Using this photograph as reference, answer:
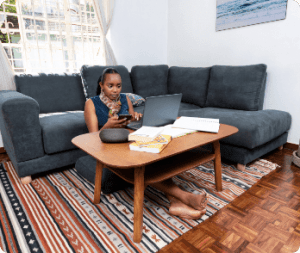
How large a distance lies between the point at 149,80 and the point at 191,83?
1.77 ft

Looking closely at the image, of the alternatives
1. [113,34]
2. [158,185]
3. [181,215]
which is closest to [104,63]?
[113,34]

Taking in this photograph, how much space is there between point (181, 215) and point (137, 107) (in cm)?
142

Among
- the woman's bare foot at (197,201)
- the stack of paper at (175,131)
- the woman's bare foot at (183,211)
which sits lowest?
the woman's bare foot at (183,211)

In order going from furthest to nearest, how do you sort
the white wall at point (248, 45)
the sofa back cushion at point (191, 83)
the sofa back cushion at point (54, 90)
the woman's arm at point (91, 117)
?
the sofa back cushion at point (191, 83) < the white wall at point (248, 45) < the sofa back cushion at point (54, 90) < the woman's arm at point (91, 117)

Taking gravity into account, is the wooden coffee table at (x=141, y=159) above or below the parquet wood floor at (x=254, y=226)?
above

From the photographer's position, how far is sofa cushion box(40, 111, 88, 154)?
1750 mm

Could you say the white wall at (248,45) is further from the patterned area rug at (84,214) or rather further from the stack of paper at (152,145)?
the stack of paper at (152,145)

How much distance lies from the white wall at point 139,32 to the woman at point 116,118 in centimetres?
164

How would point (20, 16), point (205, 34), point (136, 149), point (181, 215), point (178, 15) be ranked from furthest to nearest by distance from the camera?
point (178, 15)
point (205, 34)
point (20, 16)
point (181, 215)
point (136, 149)

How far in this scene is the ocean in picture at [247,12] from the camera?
2326 mm

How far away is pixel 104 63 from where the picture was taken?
3.04 metres

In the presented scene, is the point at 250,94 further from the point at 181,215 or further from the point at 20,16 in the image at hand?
the point at 20,16

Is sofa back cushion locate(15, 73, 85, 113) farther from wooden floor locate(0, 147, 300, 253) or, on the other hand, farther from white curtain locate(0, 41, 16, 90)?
wooden floor locate(0, 147, 300, 253)

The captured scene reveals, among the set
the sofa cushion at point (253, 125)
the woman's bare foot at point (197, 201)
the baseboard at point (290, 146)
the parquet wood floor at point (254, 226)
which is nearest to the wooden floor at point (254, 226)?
the parquet wood floor at point (254, 226)
